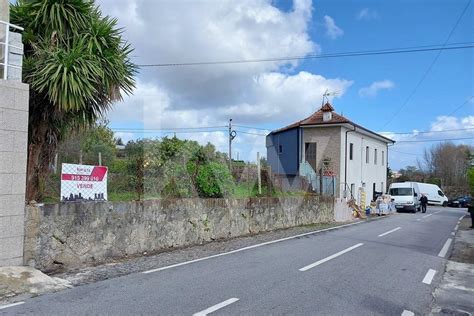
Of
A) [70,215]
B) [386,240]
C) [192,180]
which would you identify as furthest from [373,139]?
[70,215]

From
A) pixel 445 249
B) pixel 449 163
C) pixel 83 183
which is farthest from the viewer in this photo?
pixel 449 163

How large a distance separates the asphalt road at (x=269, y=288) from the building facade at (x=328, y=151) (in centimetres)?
1975

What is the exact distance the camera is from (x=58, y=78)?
9031 millimetres

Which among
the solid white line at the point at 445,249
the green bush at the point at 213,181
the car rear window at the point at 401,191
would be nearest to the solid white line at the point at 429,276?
the solid white line at the point at 445,249

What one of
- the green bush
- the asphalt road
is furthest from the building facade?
the asphalt road

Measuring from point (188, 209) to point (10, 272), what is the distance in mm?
6453

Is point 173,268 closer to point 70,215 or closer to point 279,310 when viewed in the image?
point 70,215

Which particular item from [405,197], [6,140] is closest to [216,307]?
[6,140]

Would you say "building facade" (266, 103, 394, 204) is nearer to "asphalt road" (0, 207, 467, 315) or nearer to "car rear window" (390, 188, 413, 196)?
"car rear window" (390, 188, 413, 196)

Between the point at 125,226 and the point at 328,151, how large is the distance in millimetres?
25743

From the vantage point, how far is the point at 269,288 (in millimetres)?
7645

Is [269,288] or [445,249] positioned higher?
[269,288]

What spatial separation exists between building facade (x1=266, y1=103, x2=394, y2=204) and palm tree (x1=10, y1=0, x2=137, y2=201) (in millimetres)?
22321

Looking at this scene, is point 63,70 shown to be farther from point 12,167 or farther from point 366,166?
point 366,166
